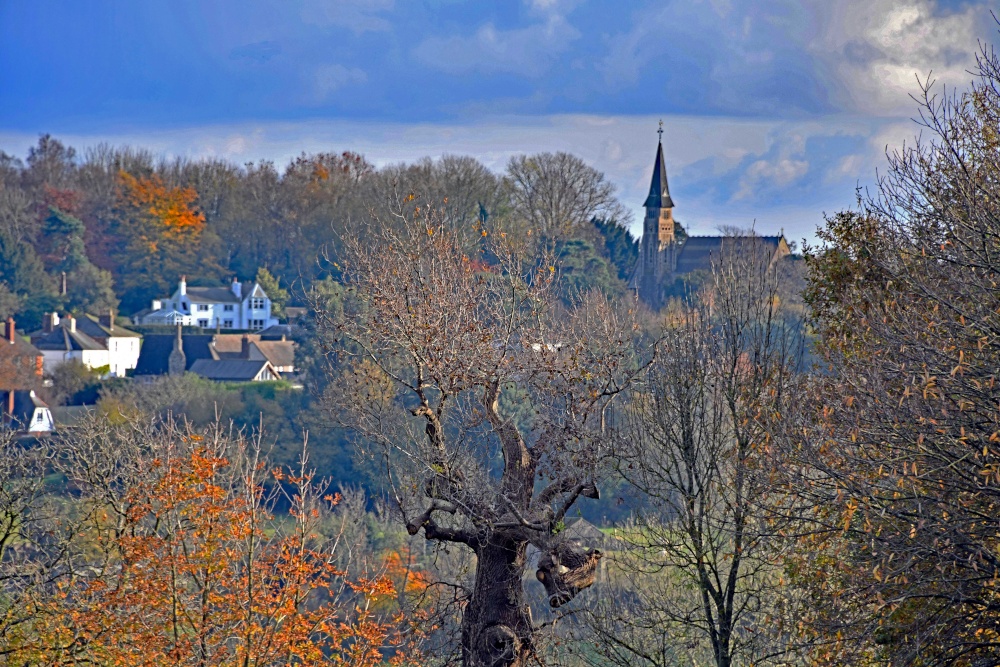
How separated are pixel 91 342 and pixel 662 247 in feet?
109

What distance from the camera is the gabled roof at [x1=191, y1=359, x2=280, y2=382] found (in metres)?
60.3

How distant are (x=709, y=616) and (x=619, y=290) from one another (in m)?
40.4

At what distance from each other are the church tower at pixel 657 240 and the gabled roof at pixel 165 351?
76.0ft

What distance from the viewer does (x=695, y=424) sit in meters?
13.5

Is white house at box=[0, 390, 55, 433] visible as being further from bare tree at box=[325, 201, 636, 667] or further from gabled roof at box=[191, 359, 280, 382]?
bare tree at box=[325, 201, 636, 667]

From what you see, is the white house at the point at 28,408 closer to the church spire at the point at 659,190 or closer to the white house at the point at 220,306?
the white house at the point at 220,306

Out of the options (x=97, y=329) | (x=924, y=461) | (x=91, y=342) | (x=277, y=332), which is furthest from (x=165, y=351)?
(x=924, y=461)

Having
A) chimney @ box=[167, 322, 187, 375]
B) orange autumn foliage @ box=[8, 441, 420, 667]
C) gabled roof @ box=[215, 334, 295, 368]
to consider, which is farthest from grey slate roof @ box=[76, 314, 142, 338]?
orange autumn foliage @ box=[8, 441, 420, 667]

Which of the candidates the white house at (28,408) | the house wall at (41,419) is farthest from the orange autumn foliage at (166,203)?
the house wall at (41,419)

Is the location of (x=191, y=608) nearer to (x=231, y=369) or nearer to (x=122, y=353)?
(x=231, y=369)

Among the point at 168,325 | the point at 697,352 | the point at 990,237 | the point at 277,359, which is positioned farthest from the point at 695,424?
the point at 168,325

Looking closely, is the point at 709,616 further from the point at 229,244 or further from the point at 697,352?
the point at 229,244

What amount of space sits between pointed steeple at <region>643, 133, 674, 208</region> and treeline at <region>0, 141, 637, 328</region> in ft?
39.9

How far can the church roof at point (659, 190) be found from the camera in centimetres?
8012
